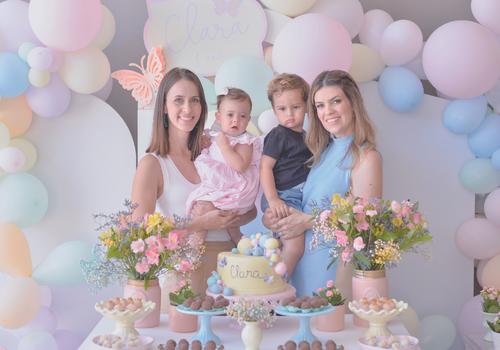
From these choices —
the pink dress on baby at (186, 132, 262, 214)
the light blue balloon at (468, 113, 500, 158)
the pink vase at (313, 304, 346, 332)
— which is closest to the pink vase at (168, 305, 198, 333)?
the pink vase at (313, 304, 346, 332)

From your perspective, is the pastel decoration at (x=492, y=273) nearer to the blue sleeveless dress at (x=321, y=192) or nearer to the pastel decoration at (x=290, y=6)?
the blue sleeveless dress at (x=321, y=192)

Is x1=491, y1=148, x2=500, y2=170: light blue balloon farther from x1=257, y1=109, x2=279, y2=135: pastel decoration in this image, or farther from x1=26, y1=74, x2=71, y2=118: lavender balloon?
x1=26, y1=74, x2=71, y2=118: lavender balloon

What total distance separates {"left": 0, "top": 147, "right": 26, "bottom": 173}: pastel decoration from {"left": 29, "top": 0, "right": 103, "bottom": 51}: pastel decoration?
0.60 metres

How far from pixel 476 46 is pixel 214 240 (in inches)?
67.8

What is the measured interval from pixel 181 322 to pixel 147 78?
1.79 m

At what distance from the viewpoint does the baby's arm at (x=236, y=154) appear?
2.86 metres

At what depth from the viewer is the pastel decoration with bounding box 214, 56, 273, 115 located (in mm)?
3447

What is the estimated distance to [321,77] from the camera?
2.77 meters

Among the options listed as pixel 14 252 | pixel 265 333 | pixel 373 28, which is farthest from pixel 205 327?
pixel 373 28

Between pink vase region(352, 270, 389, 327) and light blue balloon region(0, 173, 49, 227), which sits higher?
light blue balloon region(0, 173, 49, 227)

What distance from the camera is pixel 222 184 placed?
284cm

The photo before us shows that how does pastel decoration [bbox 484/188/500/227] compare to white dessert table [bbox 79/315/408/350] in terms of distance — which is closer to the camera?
white dessert table [bbox 79/315/408/350]

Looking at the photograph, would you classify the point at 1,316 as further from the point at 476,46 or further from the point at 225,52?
the point at 476,46

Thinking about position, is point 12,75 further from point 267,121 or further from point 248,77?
point 267,121
